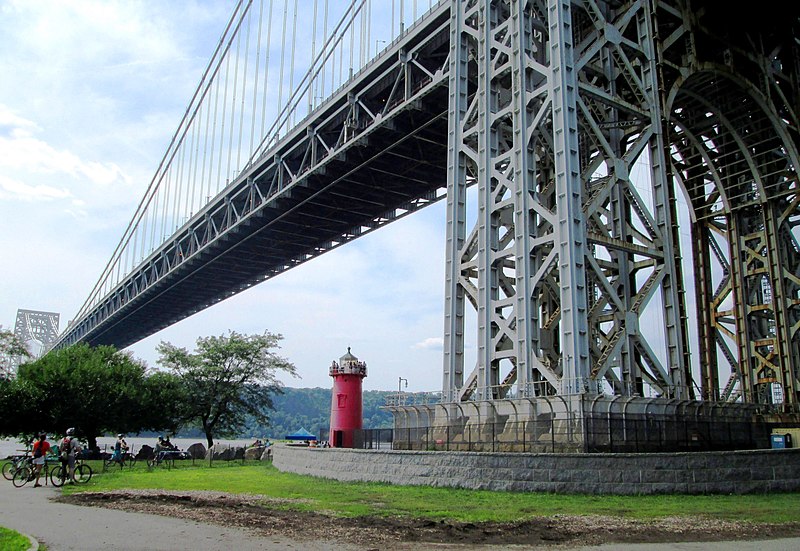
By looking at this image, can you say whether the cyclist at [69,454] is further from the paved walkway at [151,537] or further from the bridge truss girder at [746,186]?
the bridge truss girder at [746,186]

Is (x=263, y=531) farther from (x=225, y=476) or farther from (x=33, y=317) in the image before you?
(x=33, y=317)

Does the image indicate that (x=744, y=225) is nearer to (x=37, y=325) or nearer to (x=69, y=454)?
(x=69, y=454)

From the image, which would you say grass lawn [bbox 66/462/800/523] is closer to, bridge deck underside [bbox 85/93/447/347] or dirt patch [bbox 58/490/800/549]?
dirt patch [bbox 58/490/800/549]

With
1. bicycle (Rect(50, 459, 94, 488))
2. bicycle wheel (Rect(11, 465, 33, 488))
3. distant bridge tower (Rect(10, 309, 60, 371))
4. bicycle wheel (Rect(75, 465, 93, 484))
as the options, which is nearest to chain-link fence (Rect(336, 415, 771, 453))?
bicycle wheel (Rect(75, 465, 93, 484))

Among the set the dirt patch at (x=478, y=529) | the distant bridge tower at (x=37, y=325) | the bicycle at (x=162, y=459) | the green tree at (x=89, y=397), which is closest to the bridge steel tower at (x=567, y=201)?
the dirt patch at (x=478, y=529)

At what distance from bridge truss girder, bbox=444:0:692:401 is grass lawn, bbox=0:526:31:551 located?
44.6ft

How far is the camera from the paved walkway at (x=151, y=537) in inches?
406

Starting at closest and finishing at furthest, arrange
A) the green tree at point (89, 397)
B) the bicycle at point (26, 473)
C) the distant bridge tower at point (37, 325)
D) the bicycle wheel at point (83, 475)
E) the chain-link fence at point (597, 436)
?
the chain-link fence at point (597, 436), the bicycle at point (26, 473), the bicycle wheel at point (83, 475), the green tree at point (89, 397), the distant bridge tower at point (37, 325)

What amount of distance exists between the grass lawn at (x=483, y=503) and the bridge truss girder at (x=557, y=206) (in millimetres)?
4625

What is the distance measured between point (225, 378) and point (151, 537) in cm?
4296

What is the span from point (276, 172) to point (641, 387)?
3036 centimetres

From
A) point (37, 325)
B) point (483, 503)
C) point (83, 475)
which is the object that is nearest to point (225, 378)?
point (83, 475)

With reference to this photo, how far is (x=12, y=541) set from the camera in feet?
33.9

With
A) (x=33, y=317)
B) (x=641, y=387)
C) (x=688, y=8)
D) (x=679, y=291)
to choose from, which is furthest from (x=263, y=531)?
(x=33, y=317)
